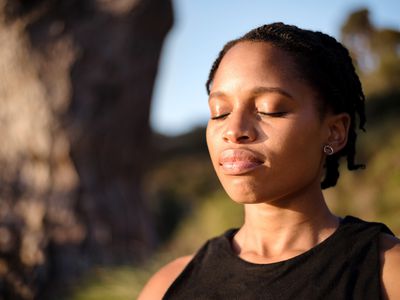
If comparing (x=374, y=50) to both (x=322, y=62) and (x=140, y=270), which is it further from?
(x=322, y=62)

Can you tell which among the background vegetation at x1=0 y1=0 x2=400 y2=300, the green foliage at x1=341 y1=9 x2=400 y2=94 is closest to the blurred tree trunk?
the background vegetation at x1=0 y1=0 x2=400 y2=300

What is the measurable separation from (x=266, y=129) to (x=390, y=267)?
1.77ft

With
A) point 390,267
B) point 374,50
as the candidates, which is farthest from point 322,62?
point 374,50

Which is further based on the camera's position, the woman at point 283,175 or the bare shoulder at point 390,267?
the woman at point 283,175

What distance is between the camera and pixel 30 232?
7652mm

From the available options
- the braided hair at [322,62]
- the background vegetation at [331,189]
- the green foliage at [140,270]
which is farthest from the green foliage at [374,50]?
the braided hair at [322,62]

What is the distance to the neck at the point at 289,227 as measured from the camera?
1.79 metres

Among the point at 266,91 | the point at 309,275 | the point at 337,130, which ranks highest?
the point at 266,91

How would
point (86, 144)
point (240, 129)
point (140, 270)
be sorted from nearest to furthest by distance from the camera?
1. point (240, 129)
2. point (140, 270)
3. point (86, 144)

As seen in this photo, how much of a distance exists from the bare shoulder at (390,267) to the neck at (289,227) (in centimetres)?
20

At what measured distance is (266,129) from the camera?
1728 mm

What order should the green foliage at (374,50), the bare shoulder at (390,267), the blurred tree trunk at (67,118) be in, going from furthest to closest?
1. the green foliage at (374,50)
2. the blurred tree trunk at (67,118)
3. the bare shoulder at (390,267)

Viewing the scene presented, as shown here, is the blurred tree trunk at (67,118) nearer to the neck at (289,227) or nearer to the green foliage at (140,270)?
the green foliage at (140,270)

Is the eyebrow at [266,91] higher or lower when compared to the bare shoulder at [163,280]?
higher
